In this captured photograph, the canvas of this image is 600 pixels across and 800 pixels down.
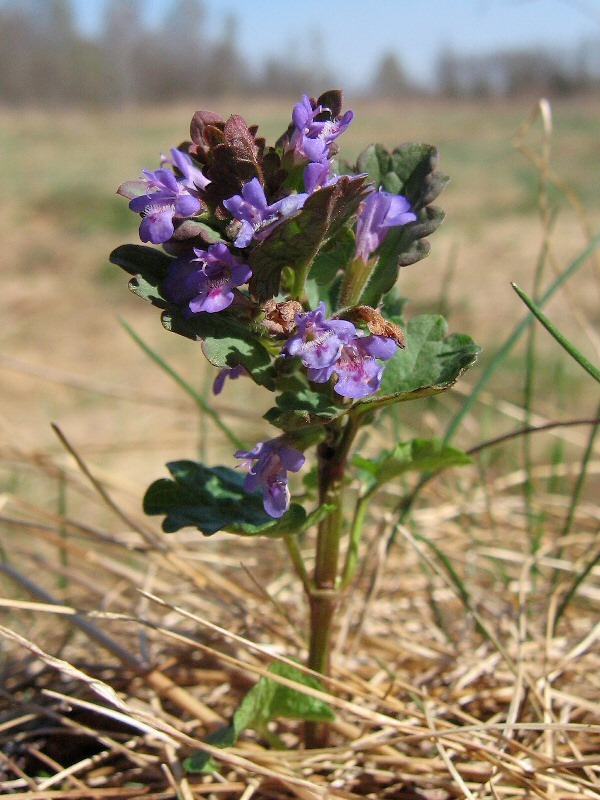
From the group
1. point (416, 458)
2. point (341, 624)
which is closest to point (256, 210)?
point (416, 458)

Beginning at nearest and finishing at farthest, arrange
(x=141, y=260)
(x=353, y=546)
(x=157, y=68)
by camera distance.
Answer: (x=141, y=260)
(x=353, y=546)
(x=157, y=68)

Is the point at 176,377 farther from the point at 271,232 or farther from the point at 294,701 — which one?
the point at 271,232

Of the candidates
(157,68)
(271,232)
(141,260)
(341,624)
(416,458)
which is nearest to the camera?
(271,232)

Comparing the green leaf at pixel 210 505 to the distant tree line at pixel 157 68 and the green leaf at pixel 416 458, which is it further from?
the distant tree line at pixel 157 68

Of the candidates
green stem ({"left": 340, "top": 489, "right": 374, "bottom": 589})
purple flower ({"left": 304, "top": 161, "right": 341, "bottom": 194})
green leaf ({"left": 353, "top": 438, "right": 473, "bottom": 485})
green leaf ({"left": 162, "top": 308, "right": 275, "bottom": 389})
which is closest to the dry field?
green stem ({"left": 340, "top": 489, "right": 374, "bottom": 589})

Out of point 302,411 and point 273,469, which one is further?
point 273,469

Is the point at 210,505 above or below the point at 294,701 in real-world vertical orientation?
above

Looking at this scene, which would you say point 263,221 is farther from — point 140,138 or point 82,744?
point 140,138

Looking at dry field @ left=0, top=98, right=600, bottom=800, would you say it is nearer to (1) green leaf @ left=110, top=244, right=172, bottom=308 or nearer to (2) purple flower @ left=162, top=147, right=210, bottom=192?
(1) green leaf @ left=110, top=244, right=172, bottom=308
